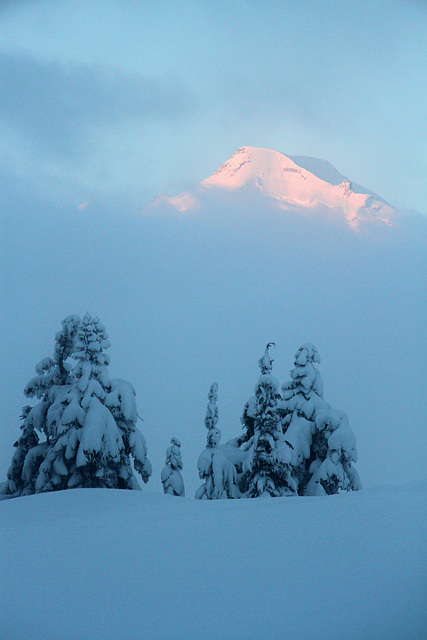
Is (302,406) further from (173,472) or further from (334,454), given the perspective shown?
(173,472)

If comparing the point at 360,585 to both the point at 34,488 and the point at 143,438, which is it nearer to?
the point at 143,438

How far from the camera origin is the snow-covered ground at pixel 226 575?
21.6ft

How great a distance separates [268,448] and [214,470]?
1864 millimetres

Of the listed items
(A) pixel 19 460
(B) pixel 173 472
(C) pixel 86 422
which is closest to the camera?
(C) pixel 86 422

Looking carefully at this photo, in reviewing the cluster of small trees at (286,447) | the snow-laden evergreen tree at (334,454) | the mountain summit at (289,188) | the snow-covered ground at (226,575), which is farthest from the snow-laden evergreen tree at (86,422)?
the mountain summit at (289,188)

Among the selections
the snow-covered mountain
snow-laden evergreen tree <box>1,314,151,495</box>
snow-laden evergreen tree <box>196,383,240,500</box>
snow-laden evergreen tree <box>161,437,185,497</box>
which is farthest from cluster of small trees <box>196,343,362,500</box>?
the snow-covered mountain

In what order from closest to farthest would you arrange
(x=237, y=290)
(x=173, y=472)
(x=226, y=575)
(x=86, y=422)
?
(x=226, y=575) → (x=86, y=422) → (x=173, y=472) → (x=237, y=290)

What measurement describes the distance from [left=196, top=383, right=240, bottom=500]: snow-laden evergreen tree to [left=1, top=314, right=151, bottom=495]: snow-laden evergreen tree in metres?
1.72

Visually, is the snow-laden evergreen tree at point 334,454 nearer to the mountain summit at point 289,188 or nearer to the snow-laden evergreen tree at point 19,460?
the snow-laden evergreen tree at point 19,460

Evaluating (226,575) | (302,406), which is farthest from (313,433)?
(226,575)

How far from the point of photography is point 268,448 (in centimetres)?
1767

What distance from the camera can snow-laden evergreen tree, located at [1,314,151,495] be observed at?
1750 centimetres

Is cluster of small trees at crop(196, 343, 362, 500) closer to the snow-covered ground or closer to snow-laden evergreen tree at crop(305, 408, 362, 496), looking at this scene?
snow-laden evergreen tree at crop(305, 408, 362, 496)

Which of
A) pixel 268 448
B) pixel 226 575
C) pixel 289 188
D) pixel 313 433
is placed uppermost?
pixel 289 188
